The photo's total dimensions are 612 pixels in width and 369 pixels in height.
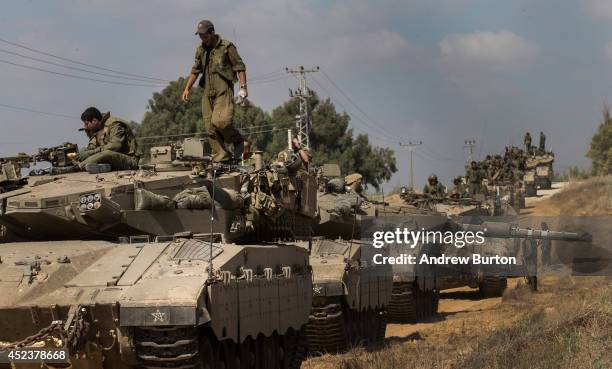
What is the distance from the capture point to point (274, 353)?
49.6 feet

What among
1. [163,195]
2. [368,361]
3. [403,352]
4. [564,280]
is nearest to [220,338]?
[163,195]

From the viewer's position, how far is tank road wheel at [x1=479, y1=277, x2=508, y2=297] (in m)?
30.4

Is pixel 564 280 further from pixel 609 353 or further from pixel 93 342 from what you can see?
pixel 93 342

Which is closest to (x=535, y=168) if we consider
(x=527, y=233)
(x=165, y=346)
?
(x=527, y=233)

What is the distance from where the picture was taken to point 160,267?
11.7m

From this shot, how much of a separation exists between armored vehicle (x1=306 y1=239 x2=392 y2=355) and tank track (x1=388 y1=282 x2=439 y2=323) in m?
3.37

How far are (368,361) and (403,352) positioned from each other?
1.09m

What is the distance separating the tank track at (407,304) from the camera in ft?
82.6

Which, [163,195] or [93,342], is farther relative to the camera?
[163,195]

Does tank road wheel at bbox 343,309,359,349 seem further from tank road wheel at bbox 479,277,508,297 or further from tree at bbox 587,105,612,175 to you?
tree at bbox 587,105,612,175

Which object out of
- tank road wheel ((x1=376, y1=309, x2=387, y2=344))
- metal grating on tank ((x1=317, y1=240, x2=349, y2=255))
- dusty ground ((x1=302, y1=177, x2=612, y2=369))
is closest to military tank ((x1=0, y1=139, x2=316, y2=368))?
dusty ground ((x1=302, y1=177, x2=612, y2=369))

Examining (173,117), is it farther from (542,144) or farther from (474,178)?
(542,144)

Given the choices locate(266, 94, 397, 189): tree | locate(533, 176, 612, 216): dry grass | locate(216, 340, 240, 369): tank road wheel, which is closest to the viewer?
locate(216, 340, 240, 369): tank road wheel

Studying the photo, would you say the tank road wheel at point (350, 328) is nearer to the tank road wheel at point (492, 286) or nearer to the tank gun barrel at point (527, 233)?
the tank gun barrel at point (527, 233)
